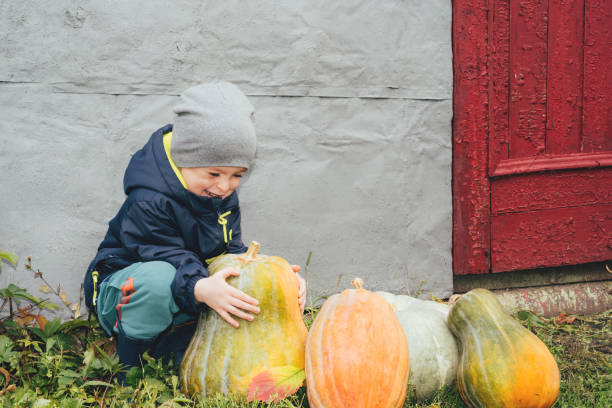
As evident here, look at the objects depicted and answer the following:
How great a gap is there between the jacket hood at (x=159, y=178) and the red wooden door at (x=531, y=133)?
1.70 meters

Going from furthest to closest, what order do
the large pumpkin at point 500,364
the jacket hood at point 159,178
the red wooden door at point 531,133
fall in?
the red wooden door at point 531,133 → the jacket hood at point 159,178 → the large pumpkin at point 500,364

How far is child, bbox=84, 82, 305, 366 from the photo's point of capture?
1.97m

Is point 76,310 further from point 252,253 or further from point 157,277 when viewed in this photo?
point 252,253

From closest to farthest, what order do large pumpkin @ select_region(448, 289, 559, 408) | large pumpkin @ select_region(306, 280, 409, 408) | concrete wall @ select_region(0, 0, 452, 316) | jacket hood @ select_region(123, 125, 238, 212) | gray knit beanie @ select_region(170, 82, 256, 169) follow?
large pumpkin @ select_region(306, 280, 409, 408) → large pumpkin @ select_region(448, 289, 559, 408) → gray knit beanie @ select_region(170, 82, 256, 169) → jacket hood @ select_region(123, 125, 238, 212) → concrete wall @ select_region(0, 0, 452, 316)

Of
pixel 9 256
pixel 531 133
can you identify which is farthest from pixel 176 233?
pixel 531 133

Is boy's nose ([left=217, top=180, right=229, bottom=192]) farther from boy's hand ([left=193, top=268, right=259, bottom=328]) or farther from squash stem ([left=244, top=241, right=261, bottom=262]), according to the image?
boy's hand ([left=193, top=268, right=259, bottom=328])

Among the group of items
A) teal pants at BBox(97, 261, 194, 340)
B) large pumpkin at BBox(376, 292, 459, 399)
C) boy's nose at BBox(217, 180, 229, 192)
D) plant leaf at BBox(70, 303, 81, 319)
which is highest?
boy's nose at BBox(217, 180, 229, 192)

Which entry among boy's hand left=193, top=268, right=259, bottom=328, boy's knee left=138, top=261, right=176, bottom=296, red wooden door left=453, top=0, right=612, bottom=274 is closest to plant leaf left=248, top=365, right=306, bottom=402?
boy's hand left=193, top=268, right=259, bottom=328

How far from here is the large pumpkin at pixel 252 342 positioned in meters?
1.90

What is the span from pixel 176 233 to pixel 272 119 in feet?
3.11

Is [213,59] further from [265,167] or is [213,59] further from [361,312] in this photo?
[361,312]

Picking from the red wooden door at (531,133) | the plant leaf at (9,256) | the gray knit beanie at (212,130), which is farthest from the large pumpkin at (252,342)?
the red wooden door at (531,133)

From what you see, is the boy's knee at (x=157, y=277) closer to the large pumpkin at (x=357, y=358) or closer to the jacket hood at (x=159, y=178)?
the jacket hood at (x=159, y=178)

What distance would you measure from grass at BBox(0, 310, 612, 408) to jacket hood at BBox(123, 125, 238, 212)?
70 centimetres
